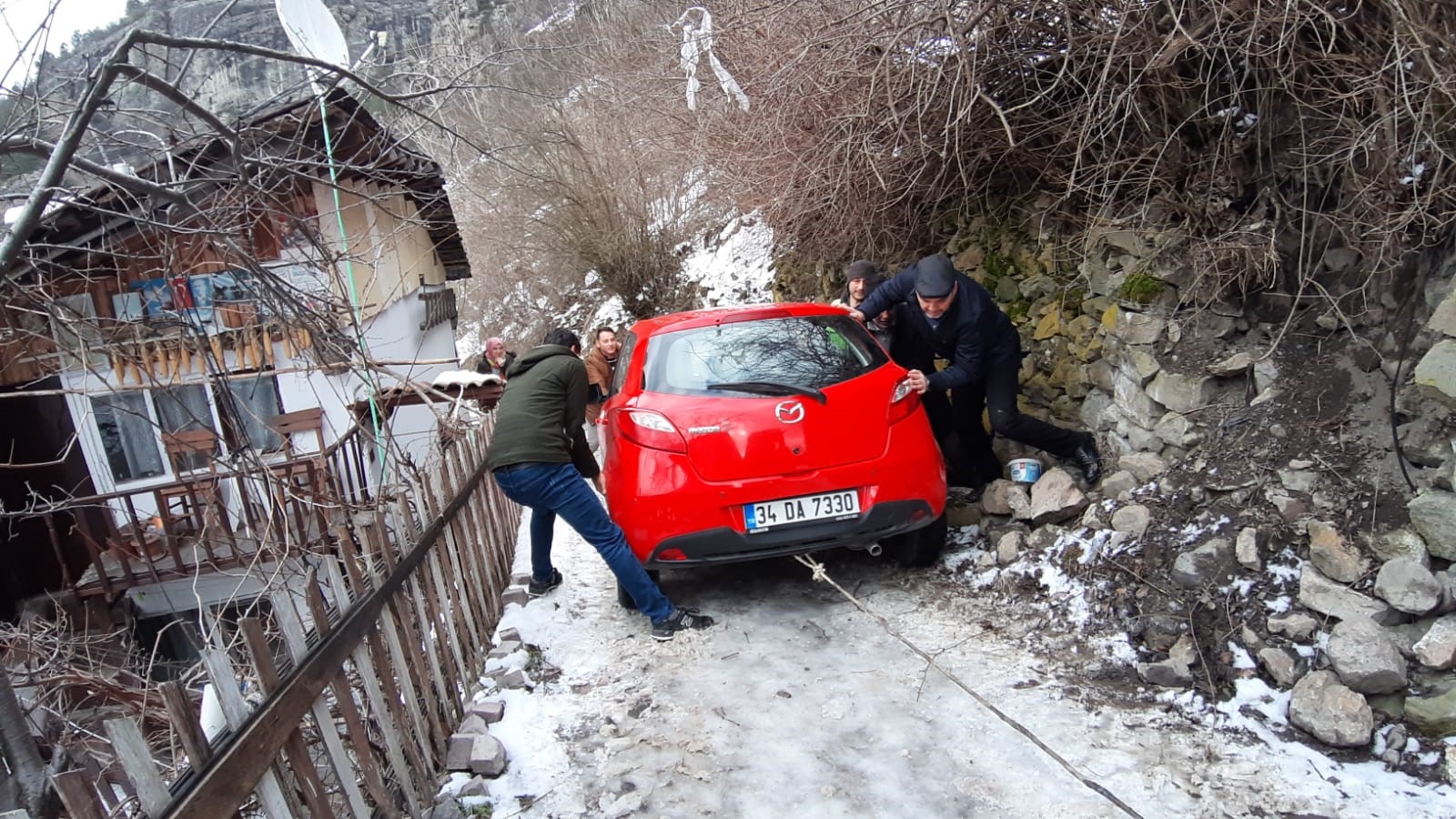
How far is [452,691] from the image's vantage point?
3.53 meters

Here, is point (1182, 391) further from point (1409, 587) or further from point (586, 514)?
point (586, 514)

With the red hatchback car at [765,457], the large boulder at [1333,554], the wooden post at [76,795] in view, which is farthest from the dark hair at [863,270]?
the wooden post at [76,795]

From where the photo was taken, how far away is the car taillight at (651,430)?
4.02 m

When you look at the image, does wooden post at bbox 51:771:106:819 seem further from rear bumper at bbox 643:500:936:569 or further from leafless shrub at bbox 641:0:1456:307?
leafless shrub at bbox 641:0:1456:307

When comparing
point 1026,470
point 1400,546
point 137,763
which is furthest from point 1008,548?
point 137,763

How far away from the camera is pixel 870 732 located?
3.12 metres

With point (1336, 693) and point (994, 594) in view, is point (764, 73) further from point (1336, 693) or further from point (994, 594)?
point (1336, 693)

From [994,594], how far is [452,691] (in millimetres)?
2795

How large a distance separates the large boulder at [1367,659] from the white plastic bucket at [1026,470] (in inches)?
78.8

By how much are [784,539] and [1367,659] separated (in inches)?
91.1

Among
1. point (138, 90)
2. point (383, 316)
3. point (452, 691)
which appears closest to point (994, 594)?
point (452, 691)

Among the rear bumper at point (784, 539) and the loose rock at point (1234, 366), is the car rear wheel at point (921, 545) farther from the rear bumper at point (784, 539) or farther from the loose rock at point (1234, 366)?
the loose rock at point (1234, 366)

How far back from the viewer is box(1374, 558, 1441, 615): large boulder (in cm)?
276

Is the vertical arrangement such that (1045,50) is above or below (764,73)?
below
